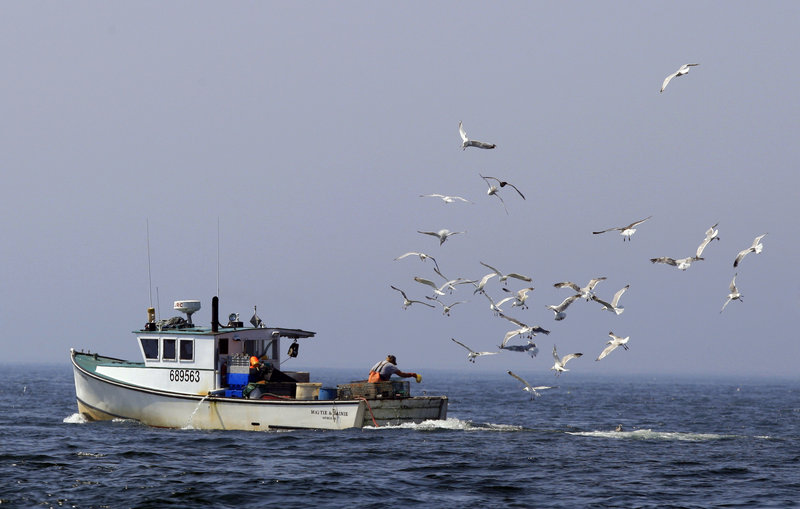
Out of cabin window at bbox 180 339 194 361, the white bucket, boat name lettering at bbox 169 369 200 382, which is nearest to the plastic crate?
boat name lettering at bbox 169 369 200 382

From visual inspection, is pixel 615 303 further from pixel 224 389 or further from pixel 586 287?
pixel 224 389

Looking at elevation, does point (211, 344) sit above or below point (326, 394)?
above

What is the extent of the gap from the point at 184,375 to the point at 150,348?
5.82 feet

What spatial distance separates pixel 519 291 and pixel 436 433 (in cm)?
558

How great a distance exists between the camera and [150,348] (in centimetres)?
3331

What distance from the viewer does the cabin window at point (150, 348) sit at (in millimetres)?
33250

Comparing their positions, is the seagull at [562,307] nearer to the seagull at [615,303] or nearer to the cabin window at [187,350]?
the seagull at [615,303]

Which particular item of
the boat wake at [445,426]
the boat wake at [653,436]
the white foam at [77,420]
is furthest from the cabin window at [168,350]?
the boat wake at [653,436]

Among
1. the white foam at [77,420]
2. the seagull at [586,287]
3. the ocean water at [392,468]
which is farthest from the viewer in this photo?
the white foam at [77,420]

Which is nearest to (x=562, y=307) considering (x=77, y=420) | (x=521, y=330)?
(x=521, y=330)

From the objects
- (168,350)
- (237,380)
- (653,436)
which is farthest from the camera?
(653,436)

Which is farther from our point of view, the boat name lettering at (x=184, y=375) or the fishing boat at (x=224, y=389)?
the boat name lettering at (x=184, y=375)

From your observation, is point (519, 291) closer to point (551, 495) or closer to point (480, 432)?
point (480, 432)

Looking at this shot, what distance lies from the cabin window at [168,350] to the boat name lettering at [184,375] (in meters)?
0.46
